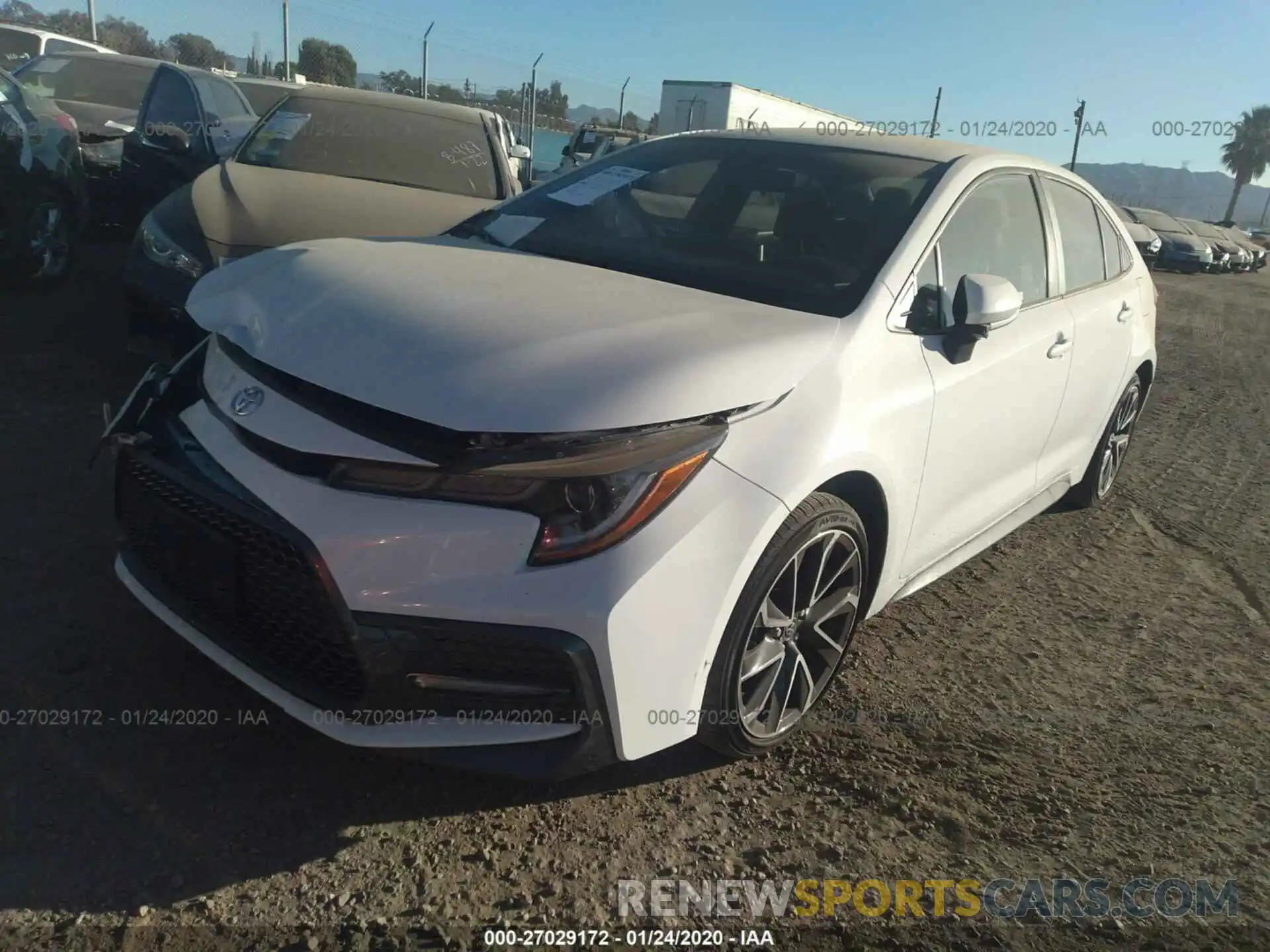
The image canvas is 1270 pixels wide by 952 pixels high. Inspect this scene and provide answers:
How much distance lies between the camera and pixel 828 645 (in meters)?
2.76

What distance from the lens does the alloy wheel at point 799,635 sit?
97.5 inches

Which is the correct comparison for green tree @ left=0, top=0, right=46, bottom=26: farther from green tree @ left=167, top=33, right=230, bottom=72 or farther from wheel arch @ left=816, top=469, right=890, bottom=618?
wheel arch @ left=816, top=469, right=890, bottom=618

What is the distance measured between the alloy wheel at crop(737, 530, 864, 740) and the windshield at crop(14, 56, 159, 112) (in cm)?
1089

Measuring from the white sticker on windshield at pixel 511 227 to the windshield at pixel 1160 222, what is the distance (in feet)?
84.8

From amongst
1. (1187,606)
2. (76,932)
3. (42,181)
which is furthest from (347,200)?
(1187,606)

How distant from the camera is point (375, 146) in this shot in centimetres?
625

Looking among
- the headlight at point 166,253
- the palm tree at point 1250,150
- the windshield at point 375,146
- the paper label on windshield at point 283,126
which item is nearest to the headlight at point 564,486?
the headlight at point 166,253

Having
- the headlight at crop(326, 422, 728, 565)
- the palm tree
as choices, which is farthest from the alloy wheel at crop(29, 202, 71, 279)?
the palm tree

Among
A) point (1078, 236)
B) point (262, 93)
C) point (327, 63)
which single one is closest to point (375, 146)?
point (1078, 236)

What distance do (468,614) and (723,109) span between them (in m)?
21.5

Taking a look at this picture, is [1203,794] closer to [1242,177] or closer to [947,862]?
[947,862]

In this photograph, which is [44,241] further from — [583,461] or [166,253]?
Result: [583,461]

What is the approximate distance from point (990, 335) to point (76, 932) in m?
2.92

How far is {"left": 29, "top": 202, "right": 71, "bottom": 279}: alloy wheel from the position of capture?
621 cm
